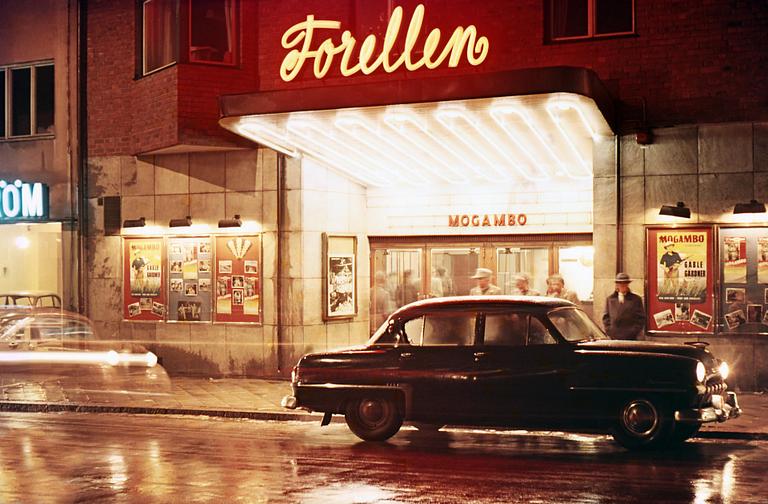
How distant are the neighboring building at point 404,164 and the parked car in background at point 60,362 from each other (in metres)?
1.51

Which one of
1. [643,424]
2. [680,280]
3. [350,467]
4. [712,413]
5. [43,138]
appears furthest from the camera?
[43,138]

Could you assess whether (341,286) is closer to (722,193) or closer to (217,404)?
(217,404)

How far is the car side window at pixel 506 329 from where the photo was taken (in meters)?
11.5

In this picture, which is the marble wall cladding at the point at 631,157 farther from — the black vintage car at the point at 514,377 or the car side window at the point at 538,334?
the car side window at the point at 538,334

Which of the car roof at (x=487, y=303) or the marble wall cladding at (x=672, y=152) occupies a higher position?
the marble wall cladding at (x=672, y=152)

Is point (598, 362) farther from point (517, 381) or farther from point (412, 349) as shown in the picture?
point (412, 349)

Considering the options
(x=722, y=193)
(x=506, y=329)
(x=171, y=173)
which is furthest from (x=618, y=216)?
(x=171, y=173)

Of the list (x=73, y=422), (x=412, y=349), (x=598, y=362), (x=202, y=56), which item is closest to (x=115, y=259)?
(x=202, y=56)

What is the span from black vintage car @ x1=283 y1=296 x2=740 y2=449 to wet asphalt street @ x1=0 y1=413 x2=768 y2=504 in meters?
0.36

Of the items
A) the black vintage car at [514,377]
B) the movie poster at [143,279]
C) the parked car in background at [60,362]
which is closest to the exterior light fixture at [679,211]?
the black vintage car at [514,377]

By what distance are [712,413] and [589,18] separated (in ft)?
26.5

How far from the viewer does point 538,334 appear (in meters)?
11.4

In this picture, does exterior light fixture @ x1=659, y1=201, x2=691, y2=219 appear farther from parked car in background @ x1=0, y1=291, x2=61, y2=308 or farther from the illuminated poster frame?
parked car in background @ x1=0, y1=291, x2=61, y2=308

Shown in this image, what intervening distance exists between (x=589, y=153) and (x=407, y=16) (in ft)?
12.9
